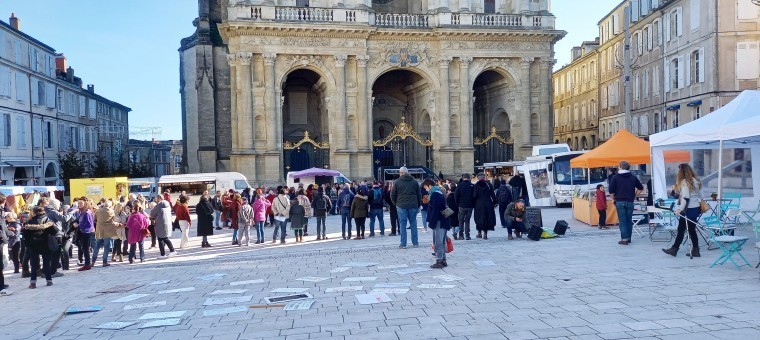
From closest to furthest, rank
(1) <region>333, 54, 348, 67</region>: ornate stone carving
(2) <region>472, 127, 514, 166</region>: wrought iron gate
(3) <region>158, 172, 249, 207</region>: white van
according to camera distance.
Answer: (3) <region>158, 172, 249, 207</region>: white van, (1) <region>333, 54, 348, 67</region>: ornate stone carving, (2) <region>472, 127, 514, 166</region>: wrought iron gate

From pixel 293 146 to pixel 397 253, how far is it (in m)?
18.9

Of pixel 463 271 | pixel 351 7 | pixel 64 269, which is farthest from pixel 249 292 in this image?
pixel 351 7

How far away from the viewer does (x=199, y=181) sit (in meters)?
25.9

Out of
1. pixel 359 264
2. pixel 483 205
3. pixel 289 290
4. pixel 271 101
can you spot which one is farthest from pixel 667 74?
pixel 289 290

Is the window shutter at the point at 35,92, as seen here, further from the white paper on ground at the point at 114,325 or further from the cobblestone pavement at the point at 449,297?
the white paper on ground at the point at 114,325

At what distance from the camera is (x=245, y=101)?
29.1 metres

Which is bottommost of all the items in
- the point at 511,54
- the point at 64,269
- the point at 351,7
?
the point at 64,269

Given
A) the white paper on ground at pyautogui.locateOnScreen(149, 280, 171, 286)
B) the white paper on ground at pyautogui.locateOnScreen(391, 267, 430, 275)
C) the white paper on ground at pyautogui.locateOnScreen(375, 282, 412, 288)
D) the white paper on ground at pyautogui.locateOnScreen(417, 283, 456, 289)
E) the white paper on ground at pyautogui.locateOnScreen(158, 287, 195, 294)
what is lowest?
the white paper on ground at pyautogui.locateOnScreen(149, 280, 171, 286)

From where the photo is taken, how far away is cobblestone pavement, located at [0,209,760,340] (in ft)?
19.8

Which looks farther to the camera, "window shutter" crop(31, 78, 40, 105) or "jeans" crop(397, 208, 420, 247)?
"window shutter" crop(31, 78, 40, 105)

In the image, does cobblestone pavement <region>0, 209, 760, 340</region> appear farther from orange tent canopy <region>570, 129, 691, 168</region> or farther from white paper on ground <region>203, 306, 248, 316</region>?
orange tent canopy <region>570, 129, 691, 168</region>

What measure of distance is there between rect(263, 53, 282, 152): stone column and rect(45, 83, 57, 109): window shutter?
18.2 meters

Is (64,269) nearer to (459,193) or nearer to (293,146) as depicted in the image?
(459,193)

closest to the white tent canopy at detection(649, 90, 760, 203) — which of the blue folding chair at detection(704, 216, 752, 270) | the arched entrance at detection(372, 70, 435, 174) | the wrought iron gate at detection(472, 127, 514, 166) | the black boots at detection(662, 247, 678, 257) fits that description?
the blue folding chair at detection(704, 216, 752, 270)
